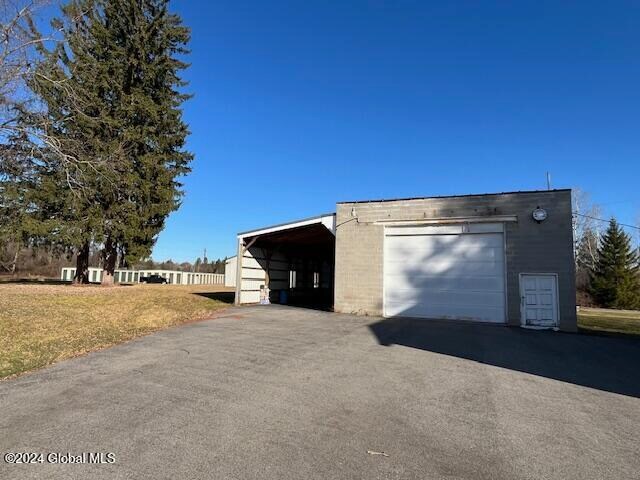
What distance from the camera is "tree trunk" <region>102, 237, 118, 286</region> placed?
24.0 meters

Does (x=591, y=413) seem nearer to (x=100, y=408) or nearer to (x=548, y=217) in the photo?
(x=100, y=408)

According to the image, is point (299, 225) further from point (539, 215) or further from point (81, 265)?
point (81, 265)

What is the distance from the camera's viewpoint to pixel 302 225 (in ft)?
60.5

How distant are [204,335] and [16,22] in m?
13.2

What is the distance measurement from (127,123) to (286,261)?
40.1 ft

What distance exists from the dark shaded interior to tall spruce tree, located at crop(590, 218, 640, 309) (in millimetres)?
24927

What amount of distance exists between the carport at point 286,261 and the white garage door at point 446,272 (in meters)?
3.39

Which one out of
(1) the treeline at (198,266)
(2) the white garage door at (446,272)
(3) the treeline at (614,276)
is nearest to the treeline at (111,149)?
(2) the white garage door at (446,272)

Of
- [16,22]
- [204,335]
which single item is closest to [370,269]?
[204,335]

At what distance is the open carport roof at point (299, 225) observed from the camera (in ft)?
58.4

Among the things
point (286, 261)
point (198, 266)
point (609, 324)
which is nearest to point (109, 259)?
point (286, 261)

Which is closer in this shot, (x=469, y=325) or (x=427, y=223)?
(x=469, y=325)

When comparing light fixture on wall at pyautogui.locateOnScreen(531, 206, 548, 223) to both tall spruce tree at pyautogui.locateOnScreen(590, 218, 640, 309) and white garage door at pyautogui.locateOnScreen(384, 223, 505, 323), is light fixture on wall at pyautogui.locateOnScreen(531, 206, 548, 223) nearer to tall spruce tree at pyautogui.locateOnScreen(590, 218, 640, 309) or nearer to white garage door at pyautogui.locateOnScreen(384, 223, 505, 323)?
white garage door at pyautogui.locateOnScreen(384, 223, 505, 323)

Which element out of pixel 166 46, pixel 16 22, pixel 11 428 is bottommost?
pixel 11 428
